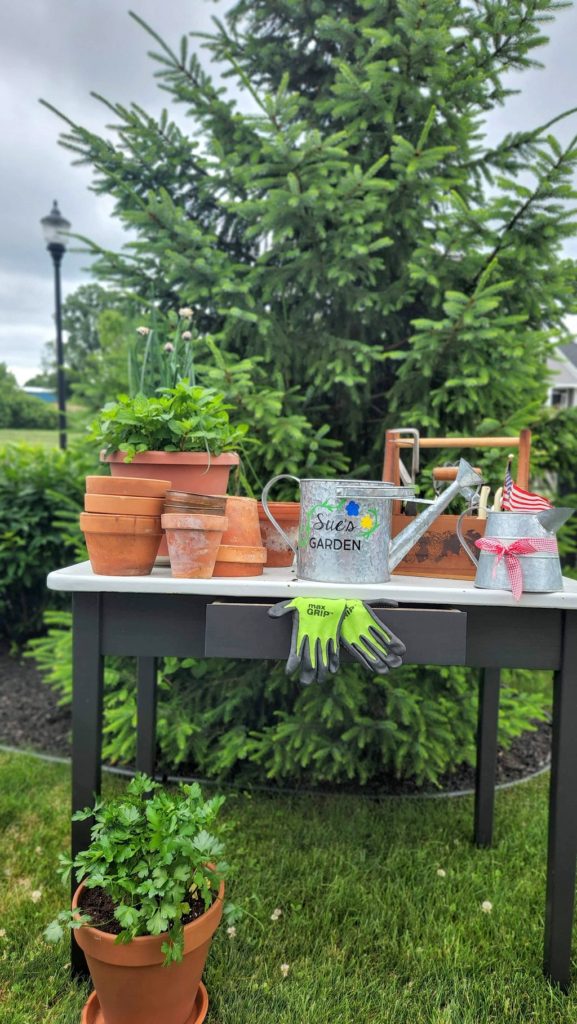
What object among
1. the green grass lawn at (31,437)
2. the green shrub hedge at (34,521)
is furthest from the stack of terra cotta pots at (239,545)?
the green grass lawn at (31,437)

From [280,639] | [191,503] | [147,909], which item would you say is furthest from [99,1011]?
[191,503]

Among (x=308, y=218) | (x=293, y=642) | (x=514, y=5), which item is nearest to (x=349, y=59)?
(x=514, y=5)

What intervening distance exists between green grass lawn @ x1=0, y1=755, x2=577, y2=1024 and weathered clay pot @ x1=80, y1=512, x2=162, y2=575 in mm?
1000

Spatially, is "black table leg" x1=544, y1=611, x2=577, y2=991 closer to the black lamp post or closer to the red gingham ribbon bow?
the red gingham ribbon bow

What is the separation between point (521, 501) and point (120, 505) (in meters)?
0.91

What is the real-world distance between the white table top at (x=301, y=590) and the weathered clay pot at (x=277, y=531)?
252 mm

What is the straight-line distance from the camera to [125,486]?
1.39 m

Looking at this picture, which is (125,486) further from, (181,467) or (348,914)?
(348,914)

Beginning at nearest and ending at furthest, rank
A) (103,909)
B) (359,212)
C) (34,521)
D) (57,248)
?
(103,909) → (359,212) → (34,521) → (57,248)

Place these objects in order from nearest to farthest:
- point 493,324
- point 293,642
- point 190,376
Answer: point 293,642 → point 190,376 → point 493,324

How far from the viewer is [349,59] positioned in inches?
105

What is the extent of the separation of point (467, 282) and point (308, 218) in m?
0.68

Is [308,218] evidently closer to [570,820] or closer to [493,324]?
[493,324]

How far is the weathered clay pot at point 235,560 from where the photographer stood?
1.45m
